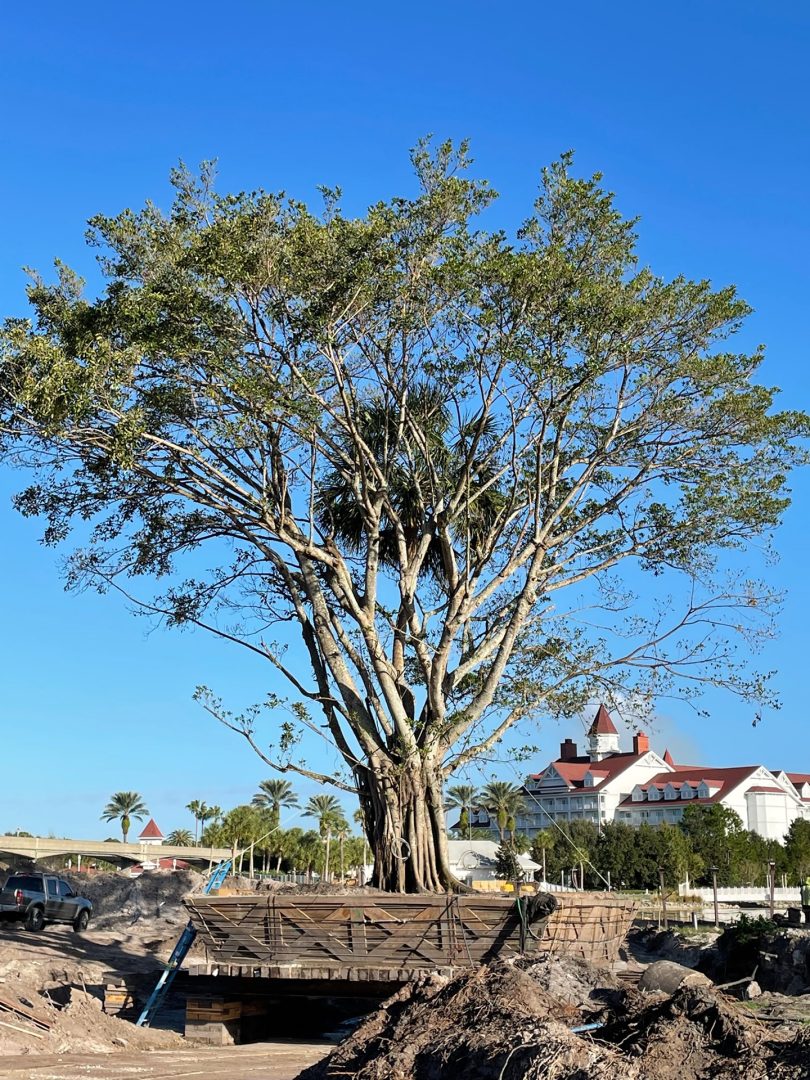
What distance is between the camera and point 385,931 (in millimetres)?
17062

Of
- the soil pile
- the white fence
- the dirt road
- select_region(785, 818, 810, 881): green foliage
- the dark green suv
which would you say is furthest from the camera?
select_region(785, 818, 810, 881): green foliage

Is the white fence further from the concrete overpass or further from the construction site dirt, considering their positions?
the construction site dirt

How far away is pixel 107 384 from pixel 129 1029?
998 cm

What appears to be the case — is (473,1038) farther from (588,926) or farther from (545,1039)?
(588,926)

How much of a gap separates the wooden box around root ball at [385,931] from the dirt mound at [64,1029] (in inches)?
69.7

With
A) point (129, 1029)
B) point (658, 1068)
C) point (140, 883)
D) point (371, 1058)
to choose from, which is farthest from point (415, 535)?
point (140, 883)

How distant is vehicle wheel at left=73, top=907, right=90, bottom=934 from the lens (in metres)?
32.4

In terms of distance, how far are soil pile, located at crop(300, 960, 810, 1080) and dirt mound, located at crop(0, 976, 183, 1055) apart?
7.04 m

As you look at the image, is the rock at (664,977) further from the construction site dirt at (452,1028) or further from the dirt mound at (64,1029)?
the dirt mound at (64,1029)

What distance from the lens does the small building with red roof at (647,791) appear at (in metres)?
106

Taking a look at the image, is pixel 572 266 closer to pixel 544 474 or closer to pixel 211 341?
pixel 544 474

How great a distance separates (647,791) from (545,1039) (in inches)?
4247

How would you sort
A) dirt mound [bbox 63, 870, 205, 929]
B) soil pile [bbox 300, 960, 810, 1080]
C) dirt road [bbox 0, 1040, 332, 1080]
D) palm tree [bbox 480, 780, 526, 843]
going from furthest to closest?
palm tree [bbox 480, 780, 526, 843], dirt mound [bbox 63, 870, 205, 929], dirt road [bbox 0, 1040, 332, 1080], soil pile [bbox 300, 960, 810, 1080]

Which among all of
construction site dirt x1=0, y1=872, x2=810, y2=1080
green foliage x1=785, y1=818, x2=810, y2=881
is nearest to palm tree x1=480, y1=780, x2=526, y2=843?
green foliage x1=785, y1=818, x2=810, y2=881
